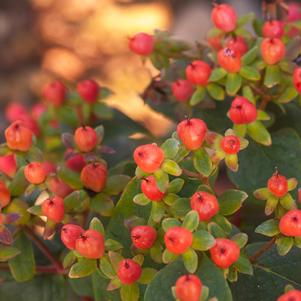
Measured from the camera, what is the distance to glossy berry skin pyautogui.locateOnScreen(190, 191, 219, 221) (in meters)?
0.81

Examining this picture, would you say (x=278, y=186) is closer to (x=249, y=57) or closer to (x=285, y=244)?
(x=285, y=244)

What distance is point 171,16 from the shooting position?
300cm

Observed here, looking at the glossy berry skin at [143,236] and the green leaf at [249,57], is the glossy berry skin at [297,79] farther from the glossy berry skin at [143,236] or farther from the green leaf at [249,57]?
the glossy berry skin at [143,236]

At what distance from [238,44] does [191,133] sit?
0.84 feet

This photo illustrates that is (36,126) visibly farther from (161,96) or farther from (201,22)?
(201,22)

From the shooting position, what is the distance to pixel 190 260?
0.79m

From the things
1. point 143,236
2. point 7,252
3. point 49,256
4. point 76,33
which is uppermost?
point 143,236

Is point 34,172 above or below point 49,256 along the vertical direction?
above

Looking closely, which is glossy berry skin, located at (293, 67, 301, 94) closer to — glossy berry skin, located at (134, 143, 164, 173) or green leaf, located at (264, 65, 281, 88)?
green leaf, located at (264, 65, 281, 88)

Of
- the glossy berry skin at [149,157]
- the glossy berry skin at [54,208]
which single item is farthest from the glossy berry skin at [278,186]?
the glossy berry skin at [54,208]

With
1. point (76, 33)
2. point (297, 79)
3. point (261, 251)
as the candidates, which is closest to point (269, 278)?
point (261, 251)

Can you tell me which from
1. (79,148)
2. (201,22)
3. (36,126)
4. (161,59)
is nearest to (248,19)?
(161,59)

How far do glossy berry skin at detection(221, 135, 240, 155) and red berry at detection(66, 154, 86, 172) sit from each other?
251 mm

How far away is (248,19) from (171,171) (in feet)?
1.16
